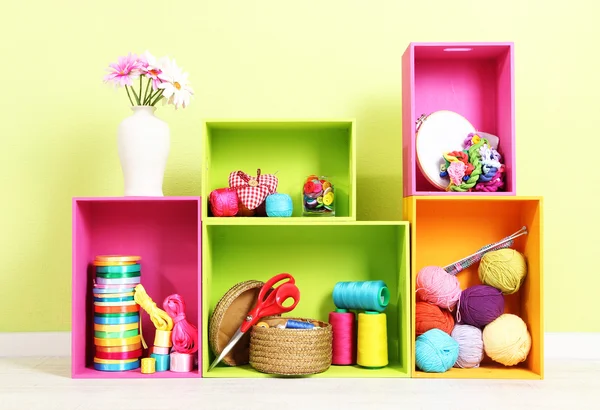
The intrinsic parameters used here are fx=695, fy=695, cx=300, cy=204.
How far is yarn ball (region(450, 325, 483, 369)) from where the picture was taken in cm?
227

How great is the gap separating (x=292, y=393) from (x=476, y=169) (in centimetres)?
93

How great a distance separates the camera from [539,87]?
2617 millimetres

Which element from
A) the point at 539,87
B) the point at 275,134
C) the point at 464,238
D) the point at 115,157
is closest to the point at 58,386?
the point at 115,157

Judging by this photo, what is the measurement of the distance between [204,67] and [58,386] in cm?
124

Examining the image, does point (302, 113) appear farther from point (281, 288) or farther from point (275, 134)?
point (281, 288)

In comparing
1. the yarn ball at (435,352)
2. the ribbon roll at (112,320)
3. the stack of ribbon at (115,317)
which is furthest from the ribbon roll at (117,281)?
the yarn ball at (435,352)

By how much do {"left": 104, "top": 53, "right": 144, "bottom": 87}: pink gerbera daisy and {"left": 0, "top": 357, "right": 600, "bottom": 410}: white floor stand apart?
942 mm

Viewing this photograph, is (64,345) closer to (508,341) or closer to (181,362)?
(181,362)

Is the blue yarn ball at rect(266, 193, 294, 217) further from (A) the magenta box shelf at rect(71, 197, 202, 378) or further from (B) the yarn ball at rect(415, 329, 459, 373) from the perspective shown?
(B) the yarn ball at rect(415, 329, 459, 373)

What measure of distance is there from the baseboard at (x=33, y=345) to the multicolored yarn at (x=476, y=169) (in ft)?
4.98

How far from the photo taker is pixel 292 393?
1.96 meters

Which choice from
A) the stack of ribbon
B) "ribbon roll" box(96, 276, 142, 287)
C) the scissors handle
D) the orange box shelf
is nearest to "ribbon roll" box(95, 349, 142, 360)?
the stack of ribbon

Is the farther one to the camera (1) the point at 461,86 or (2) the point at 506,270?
(1) the point at 461,86

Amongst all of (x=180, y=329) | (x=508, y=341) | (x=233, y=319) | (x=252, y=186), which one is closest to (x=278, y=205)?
(x=252, y=186)
